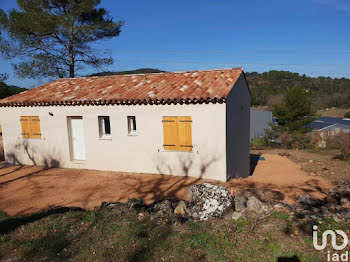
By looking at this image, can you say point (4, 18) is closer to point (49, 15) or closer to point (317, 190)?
point (49, 15)

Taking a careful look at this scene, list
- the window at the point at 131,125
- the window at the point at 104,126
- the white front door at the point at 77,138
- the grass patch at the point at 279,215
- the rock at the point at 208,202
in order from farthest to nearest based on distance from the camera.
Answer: the white front door at the point at 77,138
the window at the point at 104,126
the window at the point at 131,125
the rock at the point at 208,202
the grass patch at the point at 279,215

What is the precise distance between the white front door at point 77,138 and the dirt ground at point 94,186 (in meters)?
0.75

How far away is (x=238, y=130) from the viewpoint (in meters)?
10.3

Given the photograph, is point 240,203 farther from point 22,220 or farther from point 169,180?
point 22,220

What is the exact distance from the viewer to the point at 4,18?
729 inches

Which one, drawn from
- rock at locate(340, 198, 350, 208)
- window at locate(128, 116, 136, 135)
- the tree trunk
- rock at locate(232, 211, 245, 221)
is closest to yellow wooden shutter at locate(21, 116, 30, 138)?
window at locate(128, 116, 136, 135)

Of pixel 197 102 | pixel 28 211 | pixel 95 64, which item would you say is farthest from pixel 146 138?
pixel 95 64

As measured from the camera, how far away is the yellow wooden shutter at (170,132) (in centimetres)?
927

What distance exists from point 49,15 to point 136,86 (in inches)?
437

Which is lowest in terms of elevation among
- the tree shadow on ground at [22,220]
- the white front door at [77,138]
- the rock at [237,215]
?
the tree shadow on ground at [22,220]

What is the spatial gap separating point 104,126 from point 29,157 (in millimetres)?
4037

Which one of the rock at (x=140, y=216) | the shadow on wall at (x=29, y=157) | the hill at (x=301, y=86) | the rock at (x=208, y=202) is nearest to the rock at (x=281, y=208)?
the rock at (x=208, y=202)

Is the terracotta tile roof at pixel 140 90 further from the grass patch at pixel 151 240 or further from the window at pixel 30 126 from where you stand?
the grass patch at pixel 151 240

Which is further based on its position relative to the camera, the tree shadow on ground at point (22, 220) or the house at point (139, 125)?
the house at point (139, 125)
